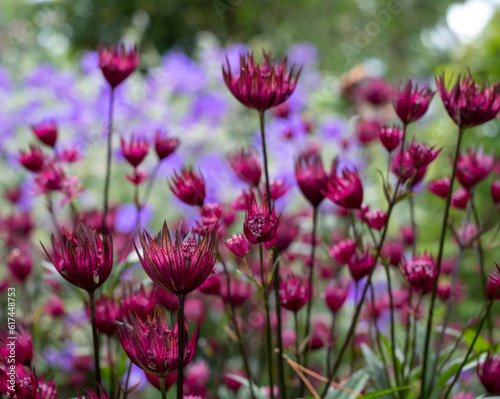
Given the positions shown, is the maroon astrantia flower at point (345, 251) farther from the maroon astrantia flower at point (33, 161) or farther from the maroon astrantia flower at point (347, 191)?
the maroon astrantia flower at point (33, 161)

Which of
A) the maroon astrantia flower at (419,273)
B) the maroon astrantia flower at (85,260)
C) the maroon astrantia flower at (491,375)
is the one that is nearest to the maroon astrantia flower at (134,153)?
the maroon astrantia flower at (85,260)

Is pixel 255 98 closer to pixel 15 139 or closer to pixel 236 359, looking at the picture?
pixel 236 359

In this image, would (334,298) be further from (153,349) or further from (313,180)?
(153,349)

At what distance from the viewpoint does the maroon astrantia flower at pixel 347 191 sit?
0.51 metres

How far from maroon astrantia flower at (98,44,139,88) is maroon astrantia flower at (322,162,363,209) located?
1.06ft

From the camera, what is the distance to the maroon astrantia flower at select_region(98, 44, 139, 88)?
65cm

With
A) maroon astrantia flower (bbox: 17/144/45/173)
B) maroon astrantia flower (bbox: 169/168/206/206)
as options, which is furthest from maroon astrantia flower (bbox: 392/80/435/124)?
maroon astrantia flower (bbox: 17/144/45/173)

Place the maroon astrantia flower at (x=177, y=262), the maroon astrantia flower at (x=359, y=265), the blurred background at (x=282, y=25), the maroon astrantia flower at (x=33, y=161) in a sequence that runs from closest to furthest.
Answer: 1. the maroon astrantia flower at (x=177, y=262)
2. the maroon astrantia flower at (x=359, y=265)
3. the maroon astrantia flower at (x=33, y=161)
4. the blurred background at (x=282, y=25)

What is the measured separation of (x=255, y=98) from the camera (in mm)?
488

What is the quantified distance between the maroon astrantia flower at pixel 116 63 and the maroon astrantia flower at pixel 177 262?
0.37m

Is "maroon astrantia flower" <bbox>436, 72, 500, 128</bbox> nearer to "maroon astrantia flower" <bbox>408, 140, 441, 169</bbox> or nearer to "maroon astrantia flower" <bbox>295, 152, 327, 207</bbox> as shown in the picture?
"maroon astrantia flower" <bbox>408, 140, 441, 169</bbox>

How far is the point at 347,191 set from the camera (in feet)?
1.70

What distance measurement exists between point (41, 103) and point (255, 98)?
1.61 m

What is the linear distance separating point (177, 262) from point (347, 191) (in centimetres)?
23
